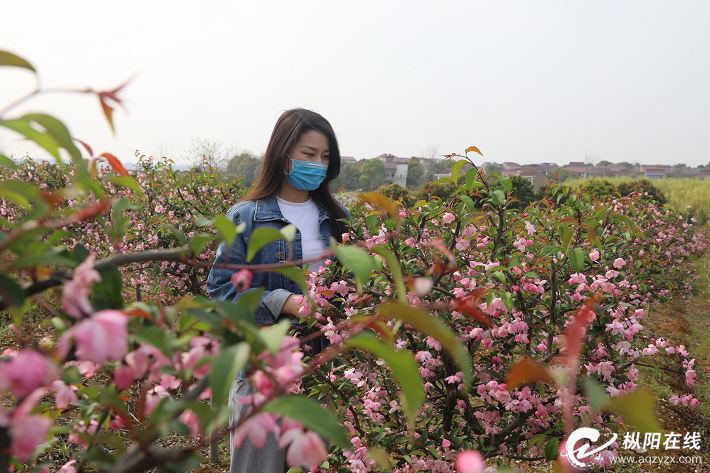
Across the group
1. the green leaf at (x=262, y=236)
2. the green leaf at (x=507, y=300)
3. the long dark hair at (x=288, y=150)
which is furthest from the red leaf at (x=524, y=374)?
the long dark hair at (x=288, y=150)

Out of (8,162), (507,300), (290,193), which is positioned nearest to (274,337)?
(8,162)

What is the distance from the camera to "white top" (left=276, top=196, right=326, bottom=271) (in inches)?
84.7

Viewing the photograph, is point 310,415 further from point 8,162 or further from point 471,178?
point 471,178

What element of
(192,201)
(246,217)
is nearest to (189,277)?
(192,201)

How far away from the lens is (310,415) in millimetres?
351

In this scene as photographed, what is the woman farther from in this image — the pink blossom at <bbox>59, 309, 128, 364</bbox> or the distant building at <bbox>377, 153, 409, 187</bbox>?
the distant building at <bbox>377, 153, 409, 187</bbox>

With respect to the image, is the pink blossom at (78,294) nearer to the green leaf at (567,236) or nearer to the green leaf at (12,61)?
the green leaf at (12,61)

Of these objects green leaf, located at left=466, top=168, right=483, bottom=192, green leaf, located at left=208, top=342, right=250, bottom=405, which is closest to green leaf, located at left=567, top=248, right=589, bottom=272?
green leaf, located at left=466, top=168, right=483, bottom=192

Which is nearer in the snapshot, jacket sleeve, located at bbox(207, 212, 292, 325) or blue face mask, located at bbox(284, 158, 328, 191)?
jacket sleeve, located at bbox(207, 212, 292, 325)

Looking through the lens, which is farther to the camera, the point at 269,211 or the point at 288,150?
the point at 288,150

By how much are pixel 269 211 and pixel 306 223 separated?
0.68ft

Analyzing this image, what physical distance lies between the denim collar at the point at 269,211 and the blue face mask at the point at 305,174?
0.46 feet

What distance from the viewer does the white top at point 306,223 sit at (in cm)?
215

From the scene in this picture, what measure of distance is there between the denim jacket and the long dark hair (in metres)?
0.05
